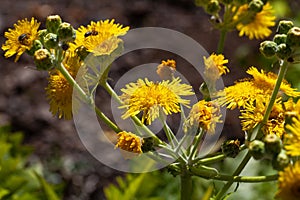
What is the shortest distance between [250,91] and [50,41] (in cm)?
91

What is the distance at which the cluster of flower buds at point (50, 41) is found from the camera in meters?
2.43

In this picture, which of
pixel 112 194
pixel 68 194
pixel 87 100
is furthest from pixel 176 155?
pixel 68 194

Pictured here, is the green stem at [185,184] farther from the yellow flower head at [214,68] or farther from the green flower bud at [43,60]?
the green flower bud at [43,60]

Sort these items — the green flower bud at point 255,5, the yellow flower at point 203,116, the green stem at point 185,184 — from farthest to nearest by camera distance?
the green flower bud at point 255,5, the green stem at point 185,184, the yellow flower at point 203,116

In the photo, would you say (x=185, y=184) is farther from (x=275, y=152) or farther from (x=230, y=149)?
(x=275, y=152)

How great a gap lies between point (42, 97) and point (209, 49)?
2004 mm

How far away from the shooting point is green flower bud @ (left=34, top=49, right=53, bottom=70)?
2.43 m

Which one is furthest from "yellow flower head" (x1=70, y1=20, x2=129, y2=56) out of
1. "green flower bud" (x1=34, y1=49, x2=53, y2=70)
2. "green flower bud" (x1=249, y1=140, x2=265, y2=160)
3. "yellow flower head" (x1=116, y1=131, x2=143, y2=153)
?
"green flower bud" (x1=249, y1=140, x2=265, y2=160)

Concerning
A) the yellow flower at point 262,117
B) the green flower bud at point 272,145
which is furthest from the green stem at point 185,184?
the green flower bud at point 272,145

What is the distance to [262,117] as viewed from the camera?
8.13 ft

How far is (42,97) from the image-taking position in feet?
20.9

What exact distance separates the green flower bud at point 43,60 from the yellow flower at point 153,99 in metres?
Answer: 0.34

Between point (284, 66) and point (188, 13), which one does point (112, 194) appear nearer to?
point (284, 66)

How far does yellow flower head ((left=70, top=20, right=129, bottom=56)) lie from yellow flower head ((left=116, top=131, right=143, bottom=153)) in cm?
37
